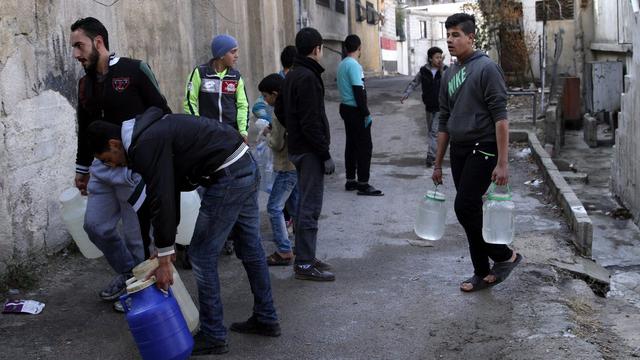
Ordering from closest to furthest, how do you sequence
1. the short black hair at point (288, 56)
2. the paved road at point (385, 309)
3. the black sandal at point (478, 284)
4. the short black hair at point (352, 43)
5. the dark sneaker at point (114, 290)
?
the paved road at point (385, 309)
the dark sneaker at point (114, 290)
the black sandal at point (478, 284)
the short black hair at point (288, 56)
the short black hair at point (352, 43)

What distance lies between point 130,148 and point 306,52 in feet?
7.58

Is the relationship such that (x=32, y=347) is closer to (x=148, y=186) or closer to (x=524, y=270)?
(x=148, y=186)

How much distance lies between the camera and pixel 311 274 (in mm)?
5996

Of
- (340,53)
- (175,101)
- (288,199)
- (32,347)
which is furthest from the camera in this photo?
(340,53)

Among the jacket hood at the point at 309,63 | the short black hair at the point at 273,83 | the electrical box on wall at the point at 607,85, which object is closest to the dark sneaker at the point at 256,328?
the jacket hood at the point at 309,63

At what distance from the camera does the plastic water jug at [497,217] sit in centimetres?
554

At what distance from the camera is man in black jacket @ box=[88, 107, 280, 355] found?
387cm

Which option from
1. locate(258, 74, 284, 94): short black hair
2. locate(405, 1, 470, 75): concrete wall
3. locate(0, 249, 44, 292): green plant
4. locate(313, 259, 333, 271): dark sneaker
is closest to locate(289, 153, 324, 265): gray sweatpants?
locate(313, 259, 333, 271): dark sneaker

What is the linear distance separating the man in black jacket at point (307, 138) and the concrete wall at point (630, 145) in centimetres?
580

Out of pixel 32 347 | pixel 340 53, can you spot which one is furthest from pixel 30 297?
pixel 340 53

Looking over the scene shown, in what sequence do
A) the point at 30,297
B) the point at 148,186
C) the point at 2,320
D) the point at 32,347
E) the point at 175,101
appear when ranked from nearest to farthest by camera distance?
the point at 148,186
the point at 32,347
the point at 2,320
the point at 30,297
the point at 175,101

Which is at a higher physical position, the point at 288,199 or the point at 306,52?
the point at 306,52

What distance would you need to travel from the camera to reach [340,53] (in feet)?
84.0

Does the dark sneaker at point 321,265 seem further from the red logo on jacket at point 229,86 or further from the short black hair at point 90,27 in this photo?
the short black hair at point 90,27
